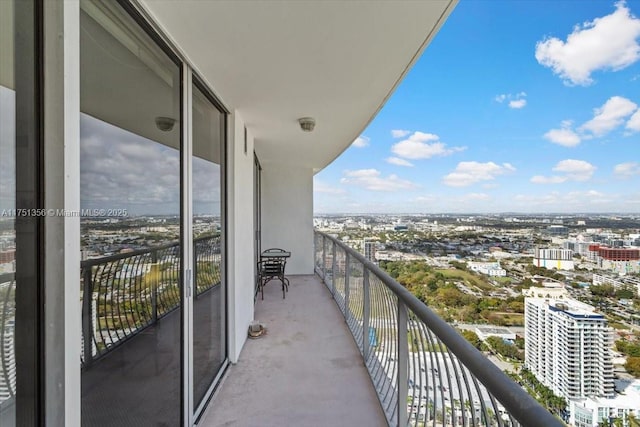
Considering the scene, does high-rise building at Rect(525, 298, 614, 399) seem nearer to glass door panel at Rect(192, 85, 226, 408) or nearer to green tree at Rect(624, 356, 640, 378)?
green tree at Rect(624, 356, 640, 378)

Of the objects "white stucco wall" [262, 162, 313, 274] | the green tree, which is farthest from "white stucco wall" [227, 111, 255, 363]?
"white stucco wall" [262, 162, 313, 274]

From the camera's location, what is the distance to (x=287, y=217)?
6953 millimetres

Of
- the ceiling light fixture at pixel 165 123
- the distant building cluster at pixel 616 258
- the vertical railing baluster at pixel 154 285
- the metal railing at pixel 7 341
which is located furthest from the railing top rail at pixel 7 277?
the distant building cluster at pixel 616 258

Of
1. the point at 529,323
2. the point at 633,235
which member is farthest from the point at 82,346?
the point at 633,235

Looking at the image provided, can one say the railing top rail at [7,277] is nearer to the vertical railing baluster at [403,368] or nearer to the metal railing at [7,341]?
the metal railing at [7,341]

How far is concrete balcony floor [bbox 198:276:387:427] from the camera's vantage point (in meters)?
2.15

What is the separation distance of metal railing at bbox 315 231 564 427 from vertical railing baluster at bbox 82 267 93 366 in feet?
4.34

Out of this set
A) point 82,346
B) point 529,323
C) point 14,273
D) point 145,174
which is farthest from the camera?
point 529,323

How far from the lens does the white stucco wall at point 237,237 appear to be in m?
2.86

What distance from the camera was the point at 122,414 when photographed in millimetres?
1354

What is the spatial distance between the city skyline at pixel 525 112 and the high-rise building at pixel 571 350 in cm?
166

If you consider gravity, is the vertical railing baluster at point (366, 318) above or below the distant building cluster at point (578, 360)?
below

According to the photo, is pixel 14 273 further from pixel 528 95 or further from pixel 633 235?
pixel 528 95

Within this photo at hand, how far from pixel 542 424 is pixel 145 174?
1712 mm
